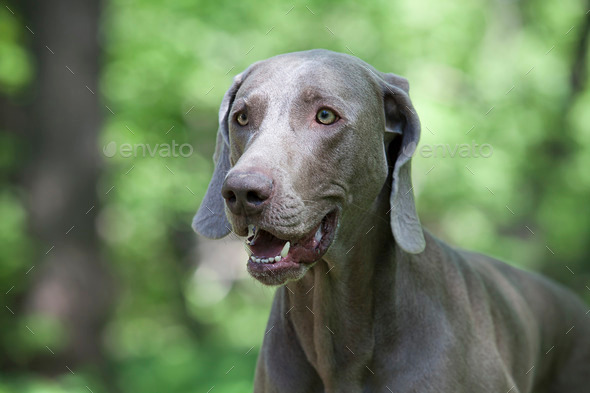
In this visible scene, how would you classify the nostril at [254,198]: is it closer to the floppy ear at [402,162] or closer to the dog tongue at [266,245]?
the dog tongue at [266,245]

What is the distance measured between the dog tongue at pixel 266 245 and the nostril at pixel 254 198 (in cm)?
29

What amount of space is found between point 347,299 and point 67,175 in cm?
566

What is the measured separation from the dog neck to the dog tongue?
12.2 inches

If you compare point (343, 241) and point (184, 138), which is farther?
point (184, 138)

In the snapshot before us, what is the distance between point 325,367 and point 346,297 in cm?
34

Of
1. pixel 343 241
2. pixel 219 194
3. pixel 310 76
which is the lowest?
pixel 219 194

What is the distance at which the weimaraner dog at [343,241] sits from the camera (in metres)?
3.01

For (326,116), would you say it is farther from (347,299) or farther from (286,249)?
(347,299)

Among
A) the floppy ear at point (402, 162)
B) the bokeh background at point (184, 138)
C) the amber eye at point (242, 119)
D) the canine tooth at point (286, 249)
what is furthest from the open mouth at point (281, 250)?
the bokeh background at point (184, 138)

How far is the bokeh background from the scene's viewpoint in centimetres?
812

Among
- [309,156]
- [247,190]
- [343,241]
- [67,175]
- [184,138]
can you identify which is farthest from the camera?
[184,138]

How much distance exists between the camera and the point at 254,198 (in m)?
2.85

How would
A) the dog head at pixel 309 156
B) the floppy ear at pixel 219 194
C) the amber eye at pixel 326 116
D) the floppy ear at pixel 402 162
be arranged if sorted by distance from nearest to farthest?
the dog head at pixel 309 156 < the amber eye at pixel 326 116 < the floppy ear at pixel 402 162 < the floppy ear at pixel 219 194

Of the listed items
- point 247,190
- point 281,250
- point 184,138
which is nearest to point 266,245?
point 281,250
